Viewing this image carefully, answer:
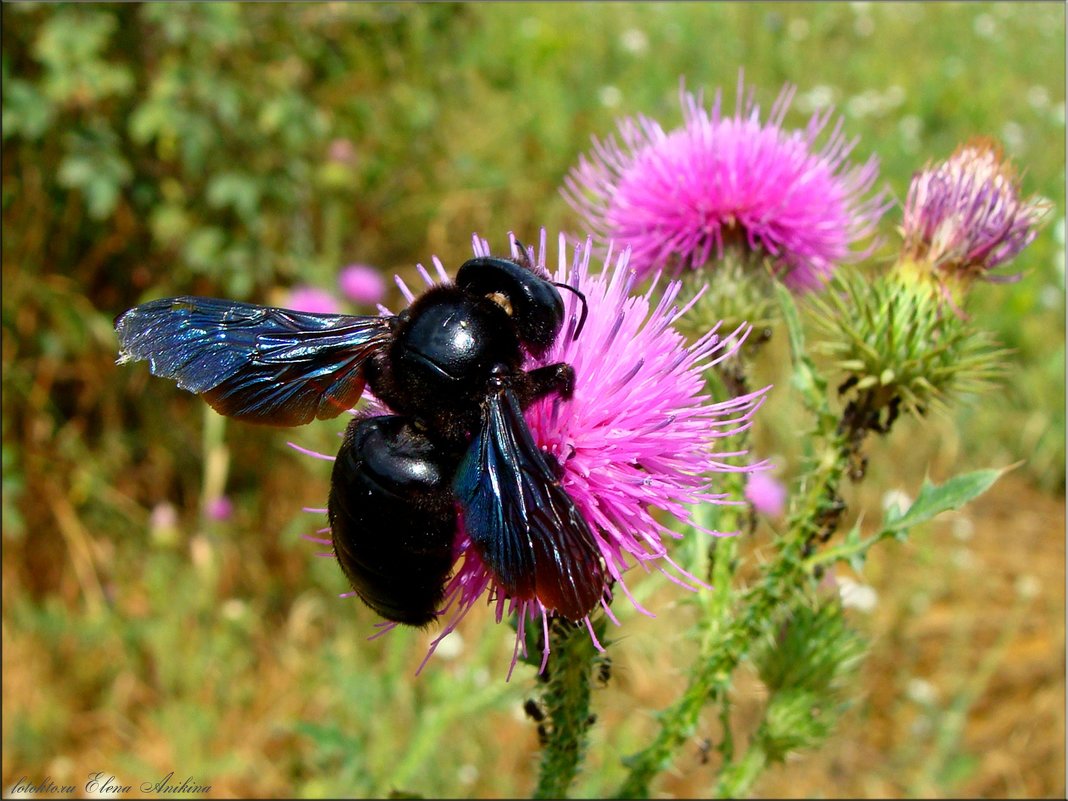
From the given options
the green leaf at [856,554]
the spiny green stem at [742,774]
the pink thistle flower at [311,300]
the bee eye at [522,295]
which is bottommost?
the spiny green stem at [742,774]

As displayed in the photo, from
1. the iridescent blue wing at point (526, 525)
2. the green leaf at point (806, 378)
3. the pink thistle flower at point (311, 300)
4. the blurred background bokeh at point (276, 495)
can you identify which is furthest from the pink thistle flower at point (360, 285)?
the iridescent blue wing at point (526, 525)

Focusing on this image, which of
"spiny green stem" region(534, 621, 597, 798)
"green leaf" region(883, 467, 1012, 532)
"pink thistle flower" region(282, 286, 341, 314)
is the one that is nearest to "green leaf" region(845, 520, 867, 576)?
"green leaf" region(883, 467, 1012, 532)

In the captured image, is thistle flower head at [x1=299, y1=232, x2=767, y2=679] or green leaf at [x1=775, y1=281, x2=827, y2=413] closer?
thistle flower head at [x1=299, y1=232, x2=767, y2=679]

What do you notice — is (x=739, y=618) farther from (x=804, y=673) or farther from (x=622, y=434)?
(x=622, y=434)

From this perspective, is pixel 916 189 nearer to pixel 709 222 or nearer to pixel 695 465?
pixel 709 222

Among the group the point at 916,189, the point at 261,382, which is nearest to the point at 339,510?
the point at 261,382

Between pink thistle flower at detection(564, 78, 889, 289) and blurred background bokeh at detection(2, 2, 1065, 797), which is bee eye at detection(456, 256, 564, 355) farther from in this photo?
blurred background bokeh at detection(2, 2, 1065, 797)

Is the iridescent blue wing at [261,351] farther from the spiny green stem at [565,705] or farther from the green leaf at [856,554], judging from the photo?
the green leaf at [856,554]
